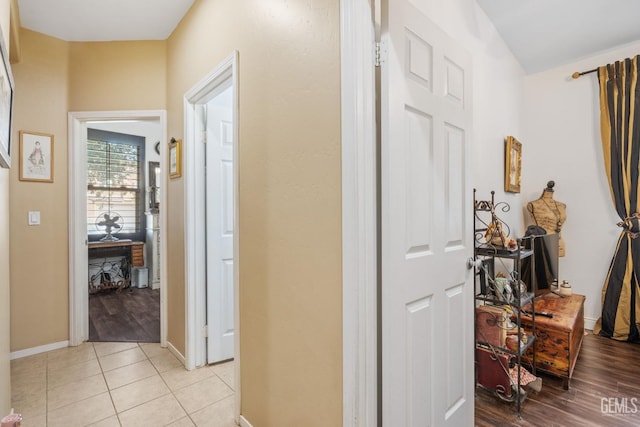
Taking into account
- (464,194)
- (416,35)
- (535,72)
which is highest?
(535,72)

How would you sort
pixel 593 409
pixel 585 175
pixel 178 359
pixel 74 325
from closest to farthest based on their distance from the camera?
pixel 593 409
pixel 178 359
pixel 74 325
pixel 585 175

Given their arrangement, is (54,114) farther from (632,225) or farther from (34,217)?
(632,225)

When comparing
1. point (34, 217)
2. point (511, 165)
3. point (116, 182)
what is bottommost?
point (34, 217)

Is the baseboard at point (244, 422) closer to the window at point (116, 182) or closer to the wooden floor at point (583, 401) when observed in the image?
the wooden floor at point (583, 401)

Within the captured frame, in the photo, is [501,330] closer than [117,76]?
Yes

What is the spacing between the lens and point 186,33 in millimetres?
2375

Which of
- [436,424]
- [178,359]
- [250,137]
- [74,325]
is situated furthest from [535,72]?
[74,325]

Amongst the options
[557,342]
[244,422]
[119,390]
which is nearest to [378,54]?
[244,422]

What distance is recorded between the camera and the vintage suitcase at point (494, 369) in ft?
6.24

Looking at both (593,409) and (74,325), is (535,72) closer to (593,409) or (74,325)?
(593,409)

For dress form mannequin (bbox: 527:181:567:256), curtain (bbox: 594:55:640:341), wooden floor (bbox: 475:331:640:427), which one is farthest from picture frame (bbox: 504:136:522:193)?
wooden floor (bbox: 475:331:640:427)

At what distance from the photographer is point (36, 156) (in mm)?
2607

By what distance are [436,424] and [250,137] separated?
1.62 m

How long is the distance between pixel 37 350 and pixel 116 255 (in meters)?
2.10
